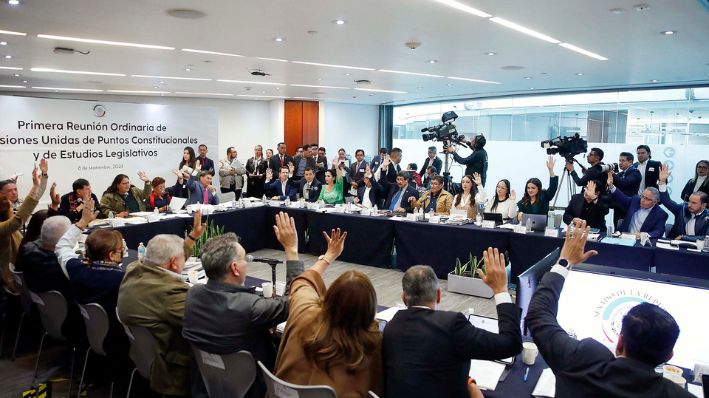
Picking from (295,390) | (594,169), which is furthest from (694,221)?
(295,390)

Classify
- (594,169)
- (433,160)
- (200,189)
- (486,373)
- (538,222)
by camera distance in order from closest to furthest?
(486,373) < (538,222) < (594,169) < (200,189) < (433,160)

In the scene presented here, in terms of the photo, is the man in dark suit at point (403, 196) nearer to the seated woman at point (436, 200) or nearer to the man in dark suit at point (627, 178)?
the seated woman at point (436, 200)

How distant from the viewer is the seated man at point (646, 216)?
16.9ft

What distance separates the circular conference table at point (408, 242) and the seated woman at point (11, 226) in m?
1.33

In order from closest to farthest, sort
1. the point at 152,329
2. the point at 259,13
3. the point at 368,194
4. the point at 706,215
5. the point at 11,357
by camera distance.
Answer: the point at 152,329 < the point at 11,357 < the point at 259,13 < the point at 706,215 < the point at 368,194

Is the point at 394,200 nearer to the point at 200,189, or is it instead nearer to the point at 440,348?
the point at 200,189

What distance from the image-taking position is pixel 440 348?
5.71ft

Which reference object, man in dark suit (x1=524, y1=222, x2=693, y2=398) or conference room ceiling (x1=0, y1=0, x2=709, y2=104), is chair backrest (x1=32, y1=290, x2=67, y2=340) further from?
man in dark suit (x1=524, y1=222, x2=693, y2=398)

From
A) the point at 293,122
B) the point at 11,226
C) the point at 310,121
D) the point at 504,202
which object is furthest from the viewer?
the point at 310,121

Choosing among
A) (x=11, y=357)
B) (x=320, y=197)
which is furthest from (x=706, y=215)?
(x=11, y=357)

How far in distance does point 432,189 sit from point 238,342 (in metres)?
4.77

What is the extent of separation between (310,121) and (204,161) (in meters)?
5.43

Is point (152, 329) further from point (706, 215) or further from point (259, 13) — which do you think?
point (706, 215)

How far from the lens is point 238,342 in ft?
7.39
